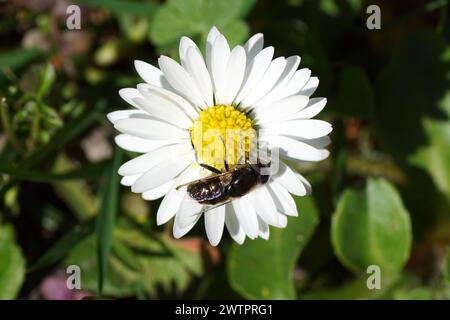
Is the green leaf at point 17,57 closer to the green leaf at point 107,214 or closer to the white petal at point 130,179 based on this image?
the green leaf at point 107,214

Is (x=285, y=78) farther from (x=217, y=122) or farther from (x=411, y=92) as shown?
(x=411, y=92)

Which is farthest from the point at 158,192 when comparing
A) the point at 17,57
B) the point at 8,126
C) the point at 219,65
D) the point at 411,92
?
the point at 411,92

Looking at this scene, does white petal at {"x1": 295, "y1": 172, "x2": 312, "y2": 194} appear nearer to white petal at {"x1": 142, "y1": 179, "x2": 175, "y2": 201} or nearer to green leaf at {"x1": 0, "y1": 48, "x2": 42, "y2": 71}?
white petal at {"x1": 142, "y1": 179, "x2": 175, "y2": 201}

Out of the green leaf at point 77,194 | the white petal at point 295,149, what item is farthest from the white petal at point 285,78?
the green leaf at point 77,194

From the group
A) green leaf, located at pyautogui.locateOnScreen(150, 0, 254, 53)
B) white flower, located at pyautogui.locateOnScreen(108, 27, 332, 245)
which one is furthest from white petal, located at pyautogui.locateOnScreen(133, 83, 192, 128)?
green leaf, located at pyautogui.locateOnScreen(150, 0, 254, 53)

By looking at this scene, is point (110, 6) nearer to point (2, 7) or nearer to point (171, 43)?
point (171, 43)
